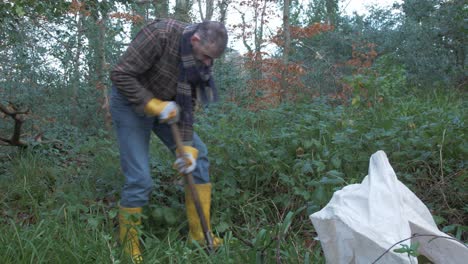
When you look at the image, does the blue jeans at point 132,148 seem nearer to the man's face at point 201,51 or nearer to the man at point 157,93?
the man at point 157,93

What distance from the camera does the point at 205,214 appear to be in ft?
11.5

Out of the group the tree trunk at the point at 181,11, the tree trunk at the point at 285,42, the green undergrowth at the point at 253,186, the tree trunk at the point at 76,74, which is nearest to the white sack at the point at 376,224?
the green undergrowth at the point at 253,186

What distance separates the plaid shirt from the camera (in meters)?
3.14

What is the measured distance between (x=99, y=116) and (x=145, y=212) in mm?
6332

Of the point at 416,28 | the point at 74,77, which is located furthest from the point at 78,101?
the point at 416,28

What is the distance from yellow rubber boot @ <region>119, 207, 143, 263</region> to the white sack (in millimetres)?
1085

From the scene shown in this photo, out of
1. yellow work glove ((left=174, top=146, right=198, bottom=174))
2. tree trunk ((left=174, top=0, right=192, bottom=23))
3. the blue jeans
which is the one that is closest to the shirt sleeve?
the blue jeans

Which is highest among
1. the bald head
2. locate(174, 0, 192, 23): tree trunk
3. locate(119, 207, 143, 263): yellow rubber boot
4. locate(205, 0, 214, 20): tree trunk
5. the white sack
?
locate(205, 0, 214, 20): tree trunk

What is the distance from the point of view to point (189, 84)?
3.34 metres

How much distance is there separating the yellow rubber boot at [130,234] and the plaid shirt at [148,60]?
647 millimetres

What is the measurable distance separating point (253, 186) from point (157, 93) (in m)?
1.26

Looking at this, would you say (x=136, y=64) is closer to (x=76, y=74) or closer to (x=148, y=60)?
(x=148, y=60)

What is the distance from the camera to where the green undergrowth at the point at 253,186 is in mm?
2969

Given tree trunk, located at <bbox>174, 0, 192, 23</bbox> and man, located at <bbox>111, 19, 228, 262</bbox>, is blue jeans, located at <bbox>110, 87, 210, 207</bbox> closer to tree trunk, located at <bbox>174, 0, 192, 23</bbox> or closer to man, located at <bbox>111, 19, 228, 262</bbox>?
man, located at <bbox>111, 19, 228, 262</bbox>
